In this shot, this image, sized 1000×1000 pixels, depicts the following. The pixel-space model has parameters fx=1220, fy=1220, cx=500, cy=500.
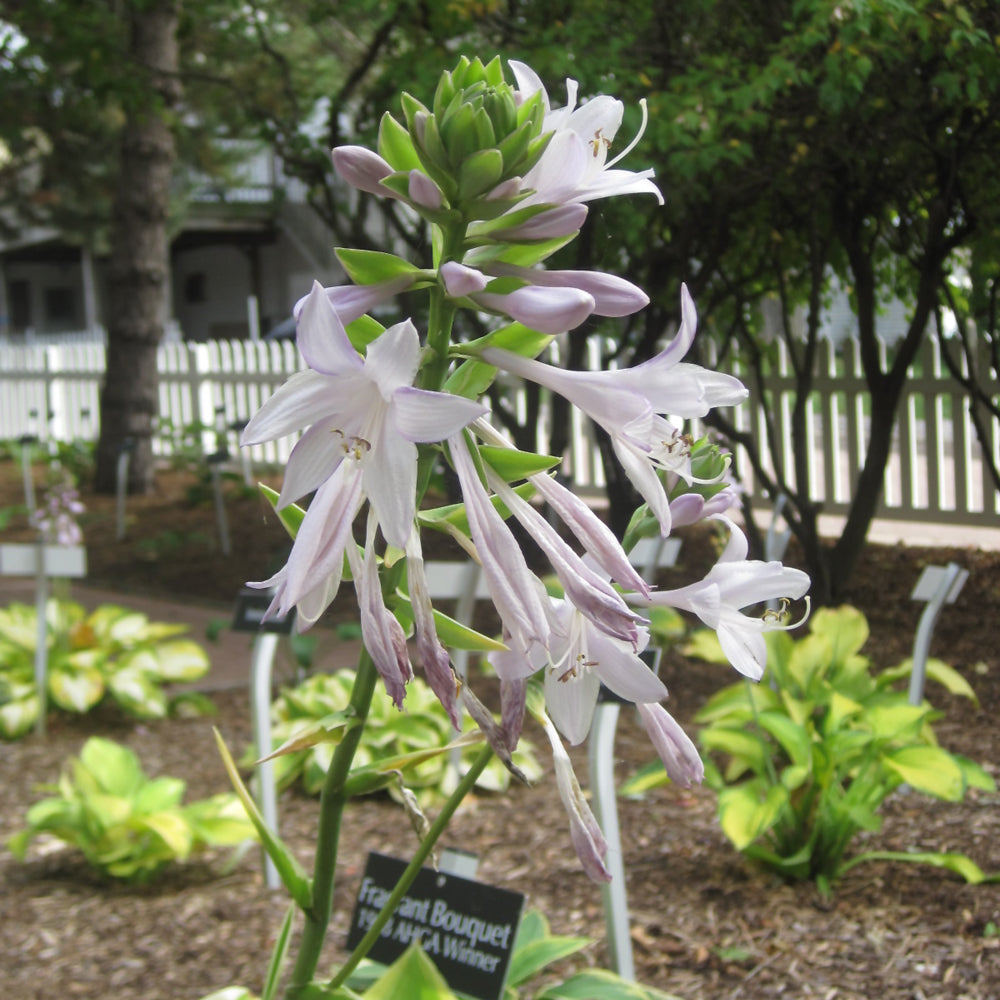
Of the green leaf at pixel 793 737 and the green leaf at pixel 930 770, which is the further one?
the green leaf at pixel 793 737

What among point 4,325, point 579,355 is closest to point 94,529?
point 579,355

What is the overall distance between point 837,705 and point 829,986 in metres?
0.87

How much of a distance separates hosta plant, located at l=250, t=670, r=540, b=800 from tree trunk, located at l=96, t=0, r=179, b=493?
635 centimetres

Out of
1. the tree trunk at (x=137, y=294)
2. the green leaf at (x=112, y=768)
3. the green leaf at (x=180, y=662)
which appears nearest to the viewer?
the green leaf at (x=112, y=768)

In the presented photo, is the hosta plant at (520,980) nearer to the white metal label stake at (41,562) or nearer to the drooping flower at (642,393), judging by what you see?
the drooping flower at (642,393)

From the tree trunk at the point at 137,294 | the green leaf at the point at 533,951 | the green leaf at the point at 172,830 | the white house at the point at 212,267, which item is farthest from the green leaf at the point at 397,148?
the white house at the point at 212,267

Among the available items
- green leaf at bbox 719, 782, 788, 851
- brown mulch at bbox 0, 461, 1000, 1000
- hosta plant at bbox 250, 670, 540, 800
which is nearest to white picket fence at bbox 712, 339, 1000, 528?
brown mulch at bbox 0, 461, 1000, 1000

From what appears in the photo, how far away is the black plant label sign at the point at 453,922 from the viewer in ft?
6.15

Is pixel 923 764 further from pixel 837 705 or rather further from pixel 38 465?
pixel 38 465

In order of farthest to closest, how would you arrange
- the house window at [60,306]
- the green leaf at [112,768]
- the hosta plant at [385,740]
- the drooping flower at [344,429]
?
1. the house window at [60,306]
2. the hosta plant at [385,740]
3. the green leaf at [112,768]
4. the drooping flower at [344,429]

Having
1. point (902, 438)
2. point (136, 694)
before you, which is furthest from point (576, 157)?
point (902, 438)

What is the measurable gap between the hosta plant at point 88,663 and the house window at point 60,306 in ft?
102

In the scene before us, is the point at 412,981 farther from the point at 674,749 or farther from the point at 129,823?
the point at 129,823

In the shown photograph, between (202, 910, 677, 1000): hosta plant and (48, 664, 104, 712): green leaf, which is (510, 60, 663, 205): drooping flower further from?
(48, 664, 104, 712): green leaf
